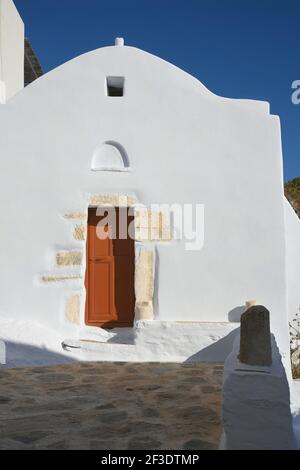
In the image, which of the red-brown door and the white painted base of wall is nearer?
the white painted base of wall

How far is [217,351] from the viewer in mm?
5242

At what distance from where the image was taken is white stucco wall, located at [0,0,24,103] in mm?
8859

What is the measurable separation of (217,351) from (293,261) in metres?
2.14

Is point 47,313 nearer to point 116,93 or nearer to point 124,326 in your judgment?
point 124,326

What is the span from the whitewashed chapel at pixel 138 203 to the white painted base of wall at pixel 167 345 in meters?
0.02

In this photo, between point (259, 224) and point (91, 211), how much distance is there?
223 centimetres

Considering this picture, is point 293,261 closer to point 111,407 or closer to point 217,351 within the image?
point 217,351

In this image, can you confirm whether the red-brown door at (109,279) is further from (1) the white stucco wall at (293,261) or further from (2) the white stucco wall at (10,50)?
(2) the white stucco wall at (10,50)

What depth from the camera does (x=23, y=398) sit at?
3660mm

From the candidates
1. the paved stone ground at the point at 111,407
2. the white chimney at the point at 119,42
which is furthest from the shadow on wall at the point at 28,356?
the white chimney at the point at 119,42

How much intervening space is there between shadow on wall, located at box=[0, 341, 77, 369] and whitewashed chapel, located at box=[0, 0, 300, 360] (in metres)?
0.35

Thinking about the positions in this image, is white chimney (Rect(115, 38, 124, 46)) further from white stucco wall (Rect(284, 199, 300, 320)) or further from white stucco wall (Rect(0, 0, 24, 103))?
white stucco wall (Rect(284, 199, 300, 320))

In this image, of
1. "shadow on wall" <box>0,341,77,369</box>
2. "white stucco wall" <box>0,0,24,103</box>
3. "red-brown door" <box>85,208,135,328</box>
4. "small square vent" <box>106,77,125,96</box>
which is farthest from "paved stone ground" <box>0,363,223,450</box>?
"white stucco wall" <box>0,0,24,103</box>

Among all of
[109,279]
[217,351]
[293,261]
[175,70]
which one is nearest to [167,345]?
[217,351]
